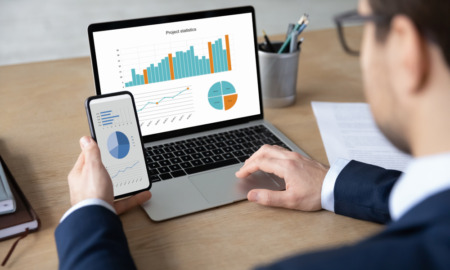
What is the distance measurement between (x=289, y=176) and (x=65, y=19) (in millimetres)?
3380

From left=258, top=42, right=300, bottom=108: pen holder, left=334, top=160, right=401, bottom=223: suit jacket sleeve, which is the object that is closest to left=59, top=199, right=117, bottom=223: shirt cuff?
left=334, top=160, right=401, bottom=223: suit jacket sleeve

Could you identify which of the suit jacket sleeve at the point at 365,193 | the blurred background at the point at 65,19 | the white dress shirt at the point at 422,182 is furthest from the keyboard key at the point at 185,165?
the blurred background at the point at 65,19

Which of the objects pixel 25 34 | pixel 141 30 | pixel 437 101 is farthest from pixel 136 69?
pixel 25 34

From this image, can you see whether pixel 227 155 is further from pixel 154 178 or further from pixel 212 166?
pixel 154 178

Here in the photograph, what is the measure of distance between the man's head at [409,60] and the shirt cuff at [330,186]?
0.95 feet

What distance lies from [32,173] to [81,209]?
33 cm

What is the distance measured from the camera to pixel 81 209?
32.1 inches

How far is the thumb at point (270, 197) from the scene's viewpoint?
959 mm

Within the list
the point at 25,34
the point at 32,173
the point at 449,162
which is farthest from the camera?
the point at 25,34

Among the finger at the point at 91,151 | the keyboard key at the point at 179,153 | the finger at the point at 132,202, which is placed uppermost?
the finger at the point at 91,151

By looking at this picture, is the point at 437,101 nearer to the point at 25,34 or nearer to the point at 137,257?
the point at 137,257

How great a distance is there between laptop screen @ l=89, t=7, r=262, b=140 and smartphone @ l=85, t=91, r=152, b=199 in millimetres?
200

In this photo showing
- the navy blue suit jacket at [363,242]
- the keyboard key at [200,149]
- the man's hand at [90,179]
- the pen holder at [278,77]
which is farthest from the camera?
the pen holder at [278,77]

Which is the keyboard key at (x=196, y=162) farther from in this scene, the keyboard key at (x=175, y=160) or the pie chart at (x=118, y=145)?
the pie chart at (x=118, y=145)
